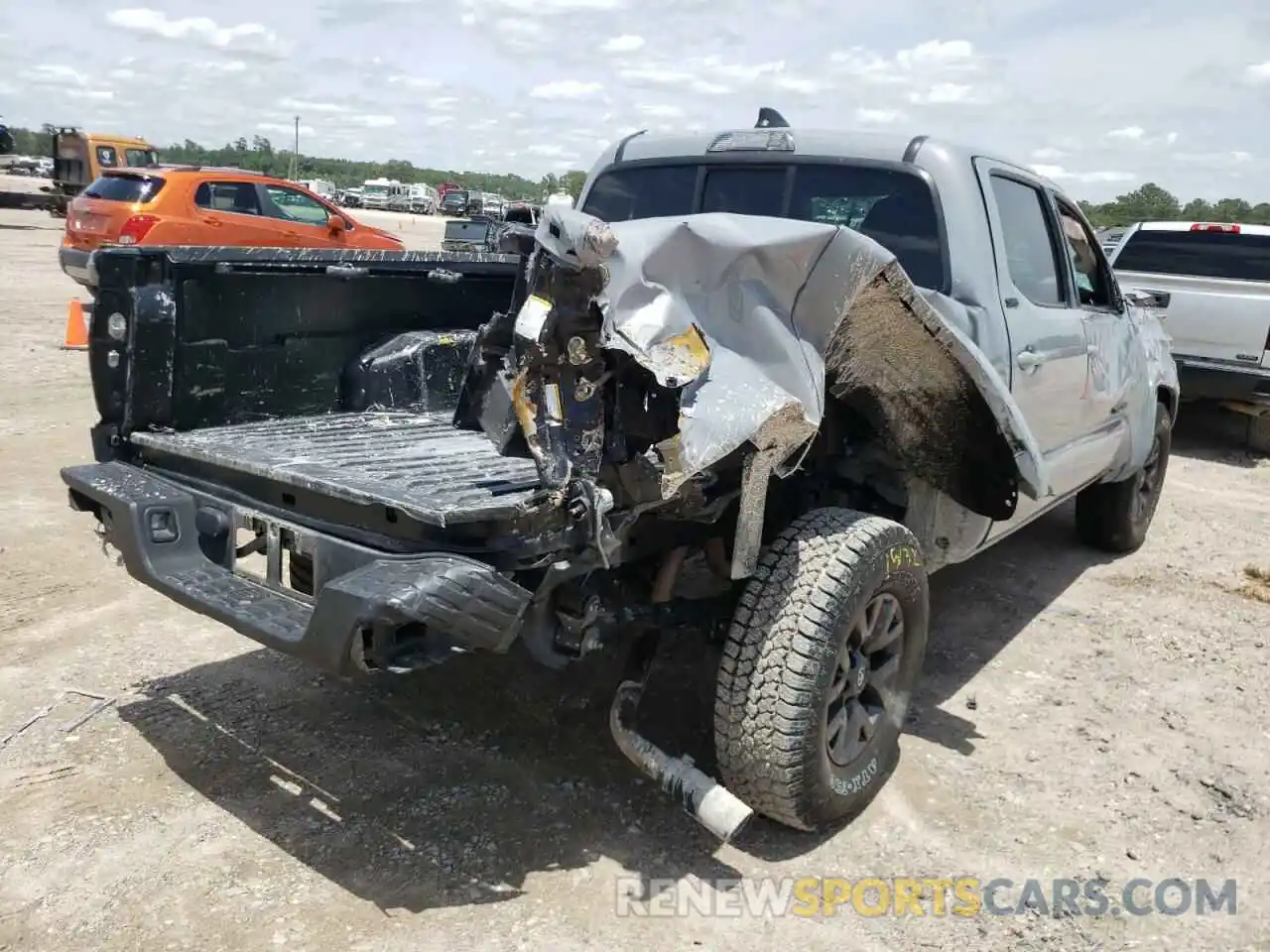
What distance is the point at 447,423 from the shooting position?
4.19 meters

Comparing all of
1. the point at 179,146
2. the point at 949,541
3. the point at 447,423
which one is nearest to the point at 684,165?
the point at 447,423

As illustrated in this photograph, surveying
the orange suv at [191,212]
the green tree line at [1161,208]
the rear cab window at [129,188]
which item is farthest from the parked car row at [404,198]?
the rear cab window at [129,188]

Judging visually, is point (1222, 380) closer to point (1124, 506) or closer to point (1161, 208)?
point (1124, 506)

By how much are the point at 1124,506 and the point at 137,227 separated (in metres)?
10.8

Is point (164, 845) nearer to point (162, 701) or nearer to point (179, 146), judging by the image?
point (162, 701)

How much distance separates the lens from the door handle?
3.84m

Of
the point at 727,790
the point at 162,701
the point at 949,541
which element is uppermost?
the point at 949,541

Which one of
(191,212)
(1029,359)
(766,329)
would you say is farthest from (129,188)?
(766,329)

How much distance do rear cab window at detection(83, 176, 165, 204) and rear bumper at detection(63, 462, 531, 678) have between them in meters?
10.5

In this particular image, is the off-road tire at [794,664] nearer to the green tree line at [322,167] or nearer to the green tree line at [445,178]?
the green tree line at [445,178]

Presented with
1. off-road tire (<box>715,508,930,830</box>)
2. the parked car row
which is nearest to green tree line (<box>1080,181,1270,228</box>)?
the parked car row

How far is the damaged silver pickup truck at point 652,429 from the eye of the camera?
247 cm

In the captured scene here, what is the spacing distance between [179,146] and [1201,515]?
11566 cm

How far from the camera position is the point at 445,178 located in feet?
376
